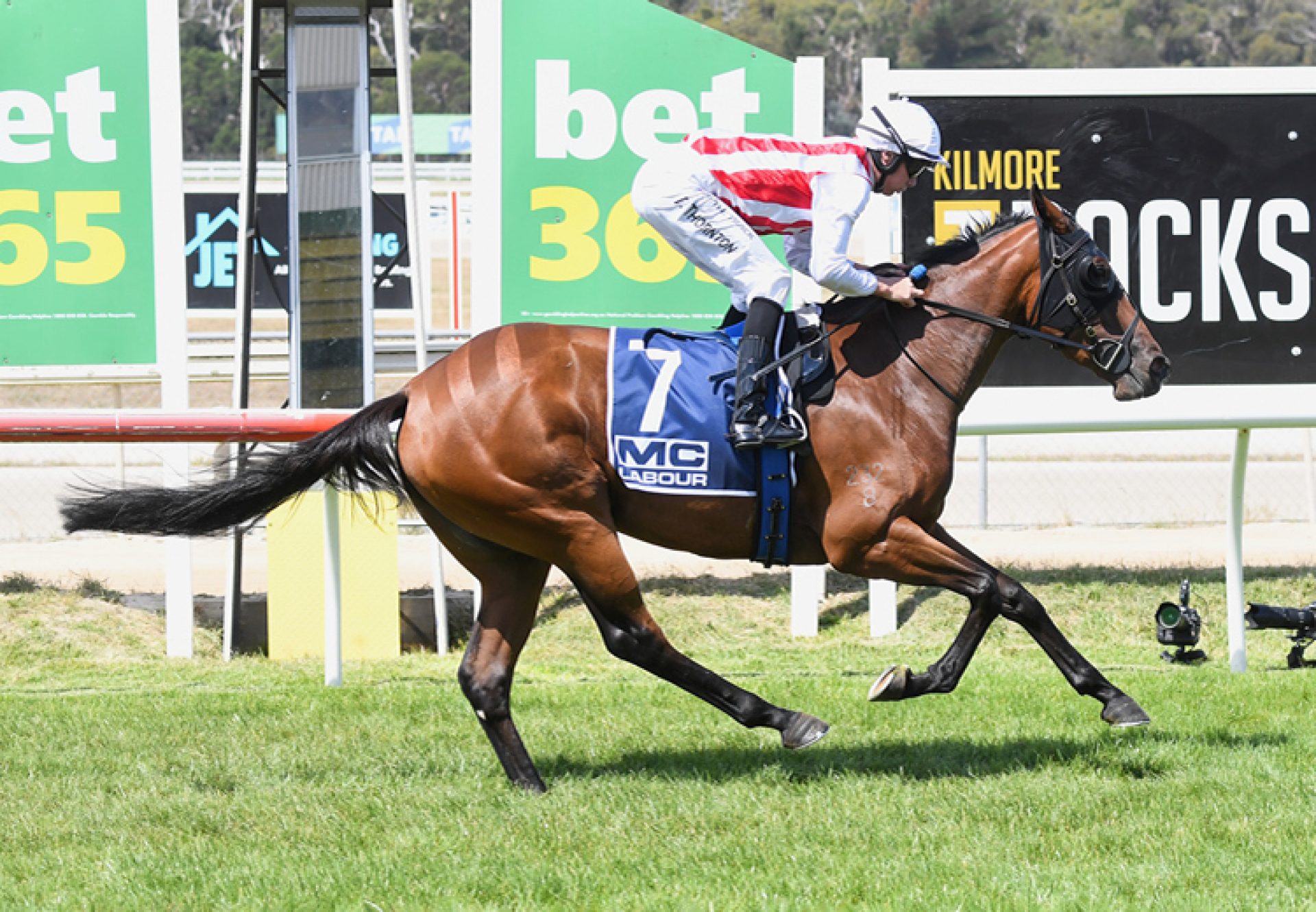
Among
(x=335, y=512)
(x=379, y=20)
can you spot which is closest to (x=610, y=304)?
(x=335, y=512)

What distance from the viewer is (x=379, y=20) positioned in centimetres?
8288

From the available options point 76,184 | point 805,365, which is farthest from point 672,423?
point 76,184

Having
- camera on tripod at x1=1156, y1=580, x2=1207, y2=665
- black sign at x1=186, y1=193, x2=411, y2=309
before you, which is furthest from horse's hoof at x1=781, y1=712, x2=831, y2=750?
black sign at x1=186, y1=193, x2=411, y2=309

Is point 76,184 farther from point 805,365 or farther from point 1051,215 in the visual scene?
point 1051,215

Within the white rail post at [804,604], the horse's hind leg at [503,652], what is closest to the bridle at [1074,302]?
the horse's hind leg at [503,652]

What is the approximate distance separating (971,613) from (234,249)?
11.8 m

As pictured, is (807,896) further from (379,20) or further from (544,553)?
(379,20)

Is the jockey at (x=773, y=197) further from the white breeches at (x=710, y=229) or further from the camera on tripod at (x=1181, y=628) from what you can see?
the camera on tripod at (x=1181, y=628)

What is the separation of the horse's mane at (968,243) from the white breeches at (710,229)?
2.00ft

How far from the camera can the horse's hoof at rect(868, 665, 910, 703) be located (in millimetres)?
5035

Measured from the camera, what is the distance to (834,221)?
512 centimetres

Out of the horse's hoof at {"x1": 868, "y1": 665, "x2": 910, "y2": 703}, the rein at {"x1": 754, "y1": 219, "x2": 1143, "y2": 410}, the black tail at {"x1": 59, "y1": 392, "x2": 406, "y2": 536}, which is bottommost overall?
the horse's hoof at {"x1": 868, "y1": 665, "x2": 910, "y2": 703}

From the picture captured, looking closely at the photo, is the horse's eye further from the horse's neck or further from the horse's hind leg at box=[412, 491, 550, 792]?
the horse's hind leg at box=[412, 491, 550, 792]

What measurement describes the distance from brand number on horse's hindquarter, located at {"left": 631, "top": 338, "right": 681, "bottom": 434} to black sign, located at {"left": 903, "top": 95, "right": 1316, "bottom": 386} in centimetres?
360
